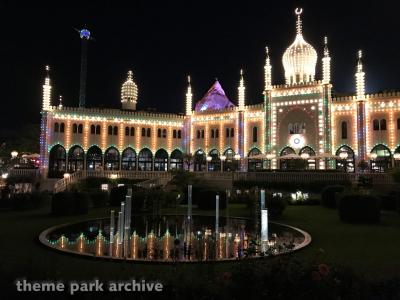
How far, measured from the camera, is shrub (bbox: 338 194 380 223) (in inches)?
640

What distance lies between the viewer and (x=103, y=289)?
5.54 meters

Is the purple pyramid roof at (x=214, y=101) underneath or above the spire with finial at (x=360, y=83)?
above

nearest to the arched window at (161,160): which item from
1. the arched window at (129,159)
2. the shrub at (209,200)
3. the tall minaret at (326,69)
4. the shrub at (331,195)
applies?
the arched window at (129,159)

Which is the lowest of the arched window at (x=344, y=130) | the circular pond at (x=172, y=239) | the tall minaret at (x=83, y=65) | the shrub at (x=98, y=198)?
the circular pond at (x=172, y=239)

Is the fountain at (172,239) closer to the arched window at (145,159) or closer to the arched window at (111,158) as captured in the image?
the arched window at (111,158)

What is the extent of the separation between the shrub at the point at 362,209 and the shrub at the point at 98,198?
561 inches

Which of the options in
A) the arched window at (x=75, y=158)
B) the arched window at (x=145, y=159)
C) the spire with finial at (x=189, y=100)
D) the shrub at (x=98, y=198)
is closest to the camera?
the shrub at (x=98, y=198)

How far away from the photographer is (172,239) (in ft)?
41.2

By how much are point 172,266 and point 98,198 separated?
52.4 ft

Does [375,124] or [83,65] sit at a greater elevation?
[83,65]

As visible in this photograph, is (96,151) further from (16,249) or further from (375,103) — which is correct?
(16,249)

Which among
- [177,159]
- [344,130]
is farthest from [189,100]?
[344,130]

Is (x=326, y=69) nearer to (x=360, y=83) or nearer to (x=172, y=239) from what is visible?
(x=360, y=83)

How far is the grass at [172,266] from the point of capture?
6560 millimetres
